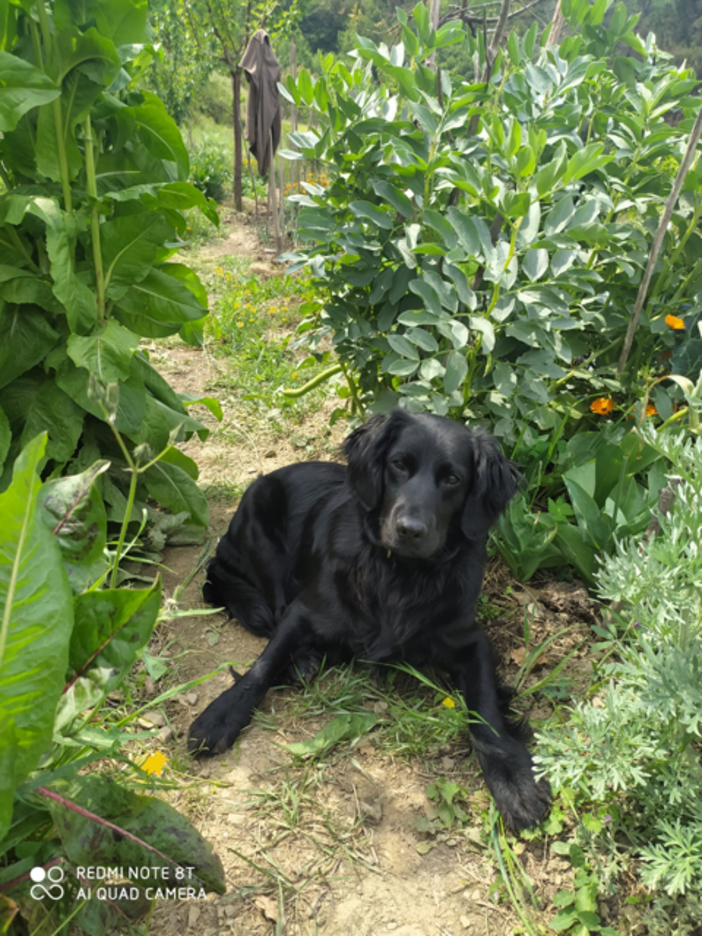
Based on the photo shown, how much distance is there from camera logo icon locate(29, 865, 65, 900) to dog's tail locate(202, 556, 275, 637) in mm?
1243

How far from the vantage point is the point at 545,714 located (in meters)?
2.09

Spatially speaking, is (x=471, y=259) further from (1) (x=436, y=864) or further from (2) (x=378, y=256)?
(1) (x=436, y=864)

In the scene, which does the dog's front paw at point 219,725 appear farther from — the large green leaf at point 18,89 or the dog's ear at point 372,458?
the large green leaf at point 18,89

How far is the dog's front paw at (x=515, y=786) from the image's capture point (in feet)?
5.53

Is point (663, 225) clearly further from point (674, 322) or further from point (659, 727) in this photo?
point (659, 727)

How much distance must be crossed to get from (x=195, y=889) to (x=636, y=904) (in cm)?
103

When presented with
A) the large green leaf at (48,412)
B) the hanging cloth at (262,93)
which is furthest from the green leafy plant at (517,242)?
the hanging cloth at (262,93)

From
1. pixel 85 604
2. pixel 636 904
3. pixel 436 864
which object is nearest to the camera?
pixel 85 604

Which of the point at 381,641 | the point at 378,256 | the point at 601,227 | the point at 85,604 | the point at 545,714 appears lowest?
the point at 545,714

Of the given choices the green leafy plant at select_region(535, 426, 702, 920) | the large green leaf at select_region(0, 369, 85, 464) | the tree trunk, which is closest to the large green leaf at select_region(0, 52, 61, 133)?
the large green leaf at select_region(0, 369, 85, 464)

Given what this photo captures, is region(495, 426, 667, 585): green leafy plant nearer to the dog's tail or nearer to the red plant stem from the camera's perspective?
the dog's tail

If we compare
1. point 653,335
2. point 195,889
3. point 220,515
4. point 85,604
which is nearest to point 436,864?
point 195,889

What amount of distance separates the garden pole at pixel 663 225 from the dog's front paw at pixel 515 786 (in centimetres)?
177

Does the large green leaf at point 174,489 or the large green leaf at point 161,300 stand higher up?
the large green leaf at point 161,300
